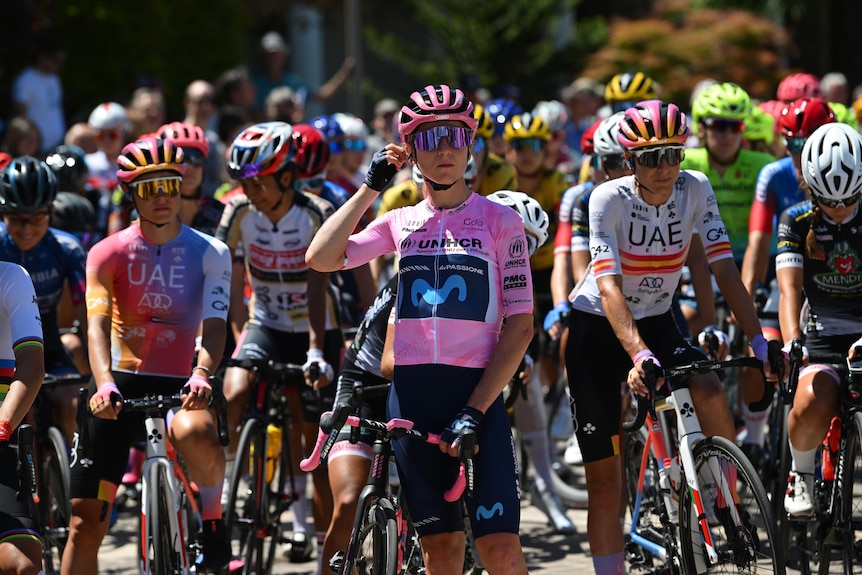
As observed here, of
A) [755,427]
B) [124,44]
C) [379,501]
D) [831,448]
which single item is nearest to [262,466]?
[379,501]

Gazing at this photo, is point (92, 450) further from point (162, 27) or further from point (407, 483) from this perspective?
point (162, 27)

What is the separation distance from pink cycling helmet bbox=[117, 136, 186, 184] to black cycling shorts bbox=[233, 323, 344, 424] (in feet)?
4.25

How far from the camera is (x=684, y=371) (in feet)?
20.5

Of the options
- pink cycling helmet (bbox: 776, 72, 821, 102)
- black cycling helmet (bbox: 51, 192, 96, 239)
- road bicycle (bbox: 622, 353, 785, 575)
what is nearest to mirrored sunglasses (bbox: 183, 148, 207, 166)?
black cycling helmet (bbox: 51, 192, 96, 239)

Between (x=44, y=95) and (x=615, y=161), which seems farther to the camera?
(x=44, y=95)

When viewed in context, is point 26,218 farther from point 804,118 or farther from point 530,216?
point 804,118

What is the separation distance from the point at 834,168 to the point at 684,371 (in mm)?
1246

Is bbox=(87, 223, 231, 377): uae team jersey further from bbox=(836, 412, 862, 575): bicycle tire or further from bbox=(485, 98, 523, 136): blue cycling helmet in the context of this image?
bbox=(485, 98, 523, 136): blue cycling helmet

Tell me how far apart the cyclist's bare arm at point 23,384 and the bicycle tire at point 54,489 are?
196 centimetres

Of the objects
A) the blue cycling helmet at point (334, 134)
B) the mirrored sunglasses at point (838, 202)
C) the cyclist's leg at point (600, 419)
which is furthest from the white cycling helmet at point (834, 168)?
the blue cycling helmet at point (334, 134)

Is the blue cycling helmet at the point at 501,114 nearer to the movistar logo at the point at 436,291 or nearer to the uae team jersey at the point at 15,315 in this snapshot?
the movistar logo at the point at 436,291

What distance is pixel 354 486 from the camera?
632cm

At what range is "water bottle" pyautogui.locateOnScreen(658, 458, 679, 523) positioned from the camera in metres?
6.50

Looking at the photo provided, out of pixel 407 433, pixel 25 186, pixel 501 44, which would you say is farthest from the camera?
pixel 501 44
